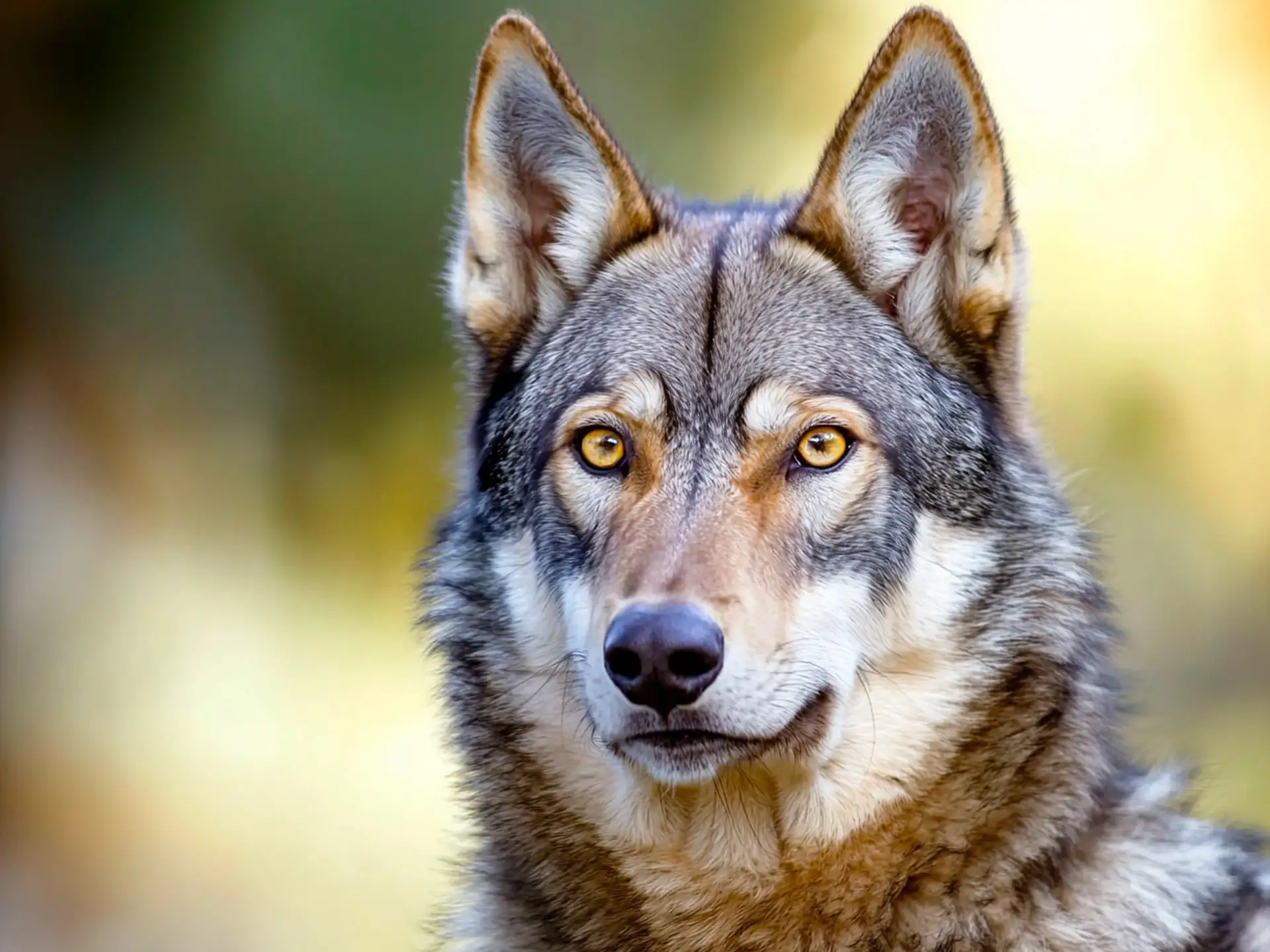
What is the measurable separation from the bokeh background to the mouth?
240 inches

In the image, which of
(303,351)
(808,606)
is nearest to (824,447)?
(808,606)

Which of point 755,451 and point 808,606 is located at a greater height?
point 755,451

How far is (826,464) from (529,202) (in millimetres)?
1253

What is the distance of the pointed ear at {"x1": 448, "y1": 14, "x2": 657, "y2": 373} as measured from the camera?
12.4 feet

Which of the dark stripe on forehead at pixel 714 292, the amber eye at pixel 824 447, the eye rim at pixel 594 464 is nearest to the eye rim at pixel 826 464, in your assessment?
the amber eye at pixel 824 447

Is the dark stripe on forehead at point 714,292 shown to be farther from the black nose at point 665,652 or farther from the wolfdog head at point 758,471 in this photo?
the black nose at point 665,652

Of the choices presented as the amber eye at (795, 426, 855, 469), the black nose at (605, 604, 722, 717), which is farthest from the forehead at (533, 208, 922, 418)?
the black nose at (605, 604, 722, 717)

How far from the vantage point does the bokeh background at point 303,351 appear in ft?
30.1

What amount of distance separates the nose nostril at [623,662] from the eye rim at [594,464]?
2.06 ft

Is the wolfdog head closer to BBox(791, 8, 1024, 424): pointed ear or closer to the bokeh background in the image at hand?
BBox(791, 8, 1024, 424): pointed ear

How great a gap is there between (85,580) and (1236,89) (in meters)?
8.37

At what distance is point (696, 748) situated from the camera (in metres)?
3.05

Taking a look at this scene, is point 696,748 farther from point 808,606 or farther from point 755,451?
point 755,451

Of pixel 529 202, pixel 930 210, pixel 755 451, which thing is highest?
pixel 930 210
